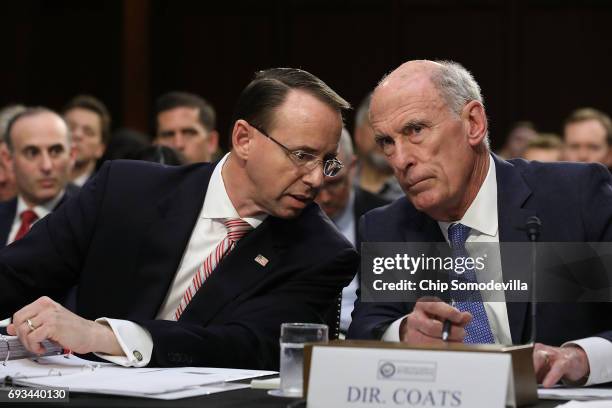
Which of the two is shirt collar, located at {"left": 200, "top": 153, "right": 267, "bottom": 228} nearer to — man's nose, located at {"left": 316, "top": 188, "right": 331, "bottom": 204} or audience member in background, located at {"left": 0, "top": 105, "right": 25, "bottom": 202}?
man's nose, located at {"left": 316, "top": 188, "right": 331, "bottom": 204}

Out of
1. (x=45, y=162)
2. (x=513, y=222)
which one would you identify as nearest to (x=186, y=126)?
(x=45, y=162)

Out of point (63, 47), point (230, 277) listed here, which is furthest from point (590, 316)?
point (63, 47)

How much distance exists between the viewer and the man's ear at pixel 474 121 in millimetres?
2889

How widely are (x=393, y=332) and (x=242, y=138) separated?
854mm

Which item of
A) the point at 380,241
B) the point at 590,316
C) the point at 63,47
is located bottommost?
the point at 590,316

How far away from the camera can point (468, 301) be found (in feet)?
9.41

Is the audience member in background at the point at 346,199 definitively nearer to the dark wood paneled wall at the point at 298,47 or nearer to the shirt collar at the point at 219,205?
the shirt collar at the point at 219,205

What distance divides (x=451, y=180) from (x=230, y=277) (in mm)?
705

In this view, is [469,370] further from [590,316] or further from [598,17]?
[598,17]

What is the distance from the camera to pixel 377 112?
2.87 meters

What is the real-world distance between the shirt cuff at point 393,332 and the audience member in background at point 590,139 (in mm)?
5526

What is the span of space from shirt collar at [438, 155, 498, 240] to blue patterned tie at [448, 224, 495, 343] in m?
0.03

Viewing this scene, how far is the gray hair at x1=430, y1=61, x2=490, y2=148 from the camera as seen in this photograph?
2867 mm

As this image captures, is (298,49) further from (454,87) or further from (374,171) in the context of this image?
(454,87)
